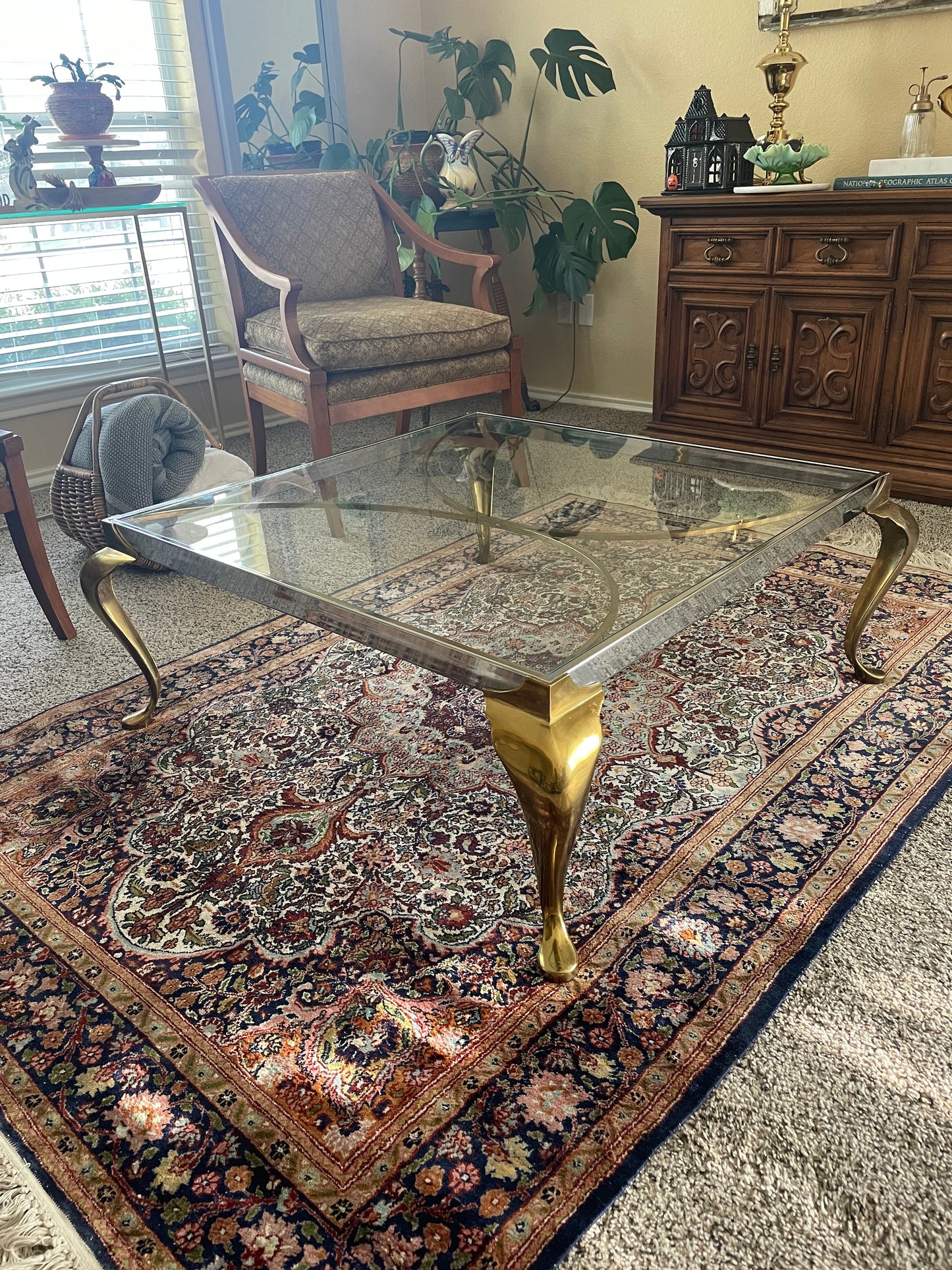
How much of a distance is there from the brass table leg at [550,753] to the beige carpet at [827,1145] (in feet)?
0.98

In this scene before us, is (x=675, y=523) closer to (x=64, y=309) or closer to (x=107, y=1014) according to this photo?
(x=107, y=1014)

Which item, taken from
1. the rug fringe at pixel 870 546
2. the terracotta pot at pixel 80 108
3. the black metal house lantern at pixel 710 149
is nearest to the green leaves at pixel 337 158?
the terracotta pot at pixel 80 108

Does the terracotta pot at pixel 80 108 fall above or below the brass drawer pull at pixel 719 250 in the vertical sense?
above

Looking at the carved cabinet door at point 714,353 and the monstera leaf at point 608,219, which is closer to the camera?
the carved cabinet door at point 714,353

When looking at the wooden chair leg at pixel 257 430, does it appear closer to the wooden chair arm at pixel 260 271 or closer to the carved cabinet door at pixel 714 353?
the wooden chair arm at pixel 260 271

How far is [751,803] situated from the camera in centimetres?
144

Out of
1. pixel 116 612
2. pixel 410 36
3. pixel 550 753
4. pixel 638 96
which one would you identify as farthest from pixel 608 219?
pixel 550 753

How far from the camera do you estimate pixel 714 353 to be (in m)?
2.92

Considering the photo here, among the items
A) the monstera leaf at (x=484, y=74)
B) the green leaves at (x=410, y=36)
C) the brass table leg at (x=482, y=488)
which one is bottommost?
the brass table leg at (x=482, y=488)

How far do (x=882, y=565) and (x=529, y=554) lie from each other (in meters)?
0.64

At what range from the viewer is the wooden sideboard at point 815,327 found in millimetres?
2467

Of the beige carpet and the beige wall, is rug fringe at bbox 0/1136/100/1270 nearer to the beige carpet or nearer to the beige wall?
the beige carpet

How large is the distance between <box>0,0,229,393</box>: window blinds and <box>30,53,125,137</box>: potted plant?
21 cm

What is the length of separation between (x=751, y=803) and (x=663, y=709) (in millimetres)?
301
